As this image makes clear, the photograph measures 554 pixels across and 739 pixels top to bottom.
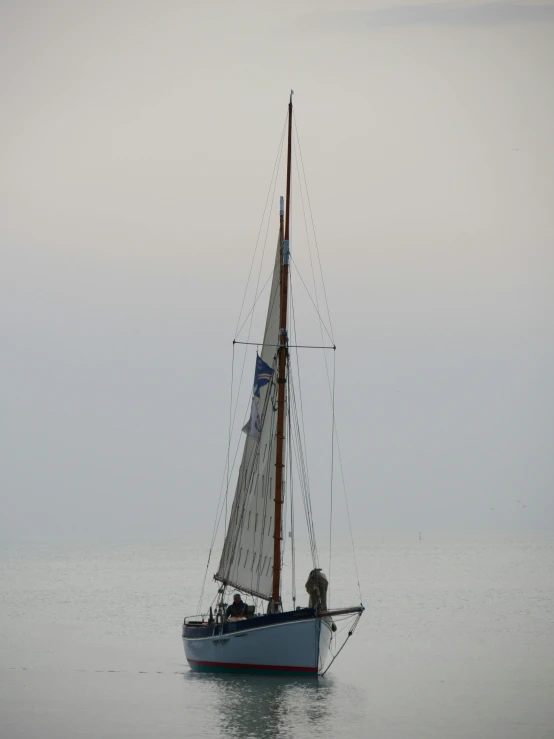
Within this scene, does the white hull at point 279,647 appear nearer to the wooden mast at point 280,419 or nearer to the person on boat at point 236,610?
the person on boat at point 236,610

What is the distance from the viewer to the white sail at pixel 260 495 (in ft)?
163

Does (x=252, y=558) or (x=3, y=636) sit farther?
(x=3, y=636)

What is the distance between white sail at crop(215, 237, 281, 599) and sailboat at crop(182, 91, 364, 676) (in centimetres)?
4

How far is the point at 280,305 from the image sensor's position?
50.3 meters

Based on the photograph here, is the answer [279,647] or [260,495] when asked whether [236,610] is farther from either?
[260,495]

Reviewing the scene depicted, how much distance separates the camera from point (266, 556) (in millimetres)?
49562

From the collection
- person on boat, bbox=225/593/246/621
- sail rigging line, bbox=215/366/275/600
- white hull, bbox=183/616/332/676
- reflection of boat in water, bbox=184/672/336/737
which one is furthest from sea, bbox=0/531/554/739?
sail rigging line, bbox=215/366/275/600

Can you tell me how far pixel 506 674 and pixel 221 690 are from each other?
45.7 ft

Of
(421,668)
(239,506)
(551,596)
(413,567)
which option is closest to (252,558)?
(239,506)

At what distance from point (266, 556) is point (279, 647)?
13.8 ft

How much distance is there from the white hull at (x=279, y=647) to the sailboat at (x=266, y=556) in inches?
1.2

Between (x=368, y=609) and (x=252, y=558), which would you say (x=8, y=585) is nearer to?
(x=368, y=609)

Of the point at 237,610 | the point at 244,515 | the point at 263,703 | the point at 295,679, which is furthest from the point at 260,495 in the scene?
the point at 263,703

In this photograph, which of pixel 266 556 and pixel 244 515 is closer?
pixel 266 556
